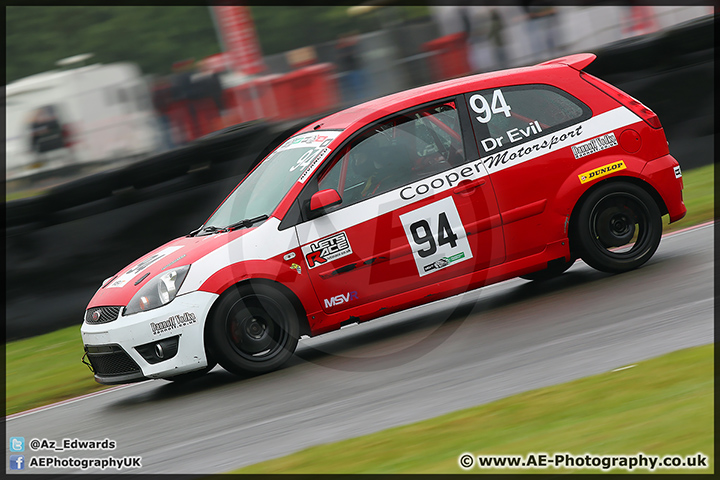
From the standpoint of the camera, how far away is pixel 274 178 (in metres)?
6.82

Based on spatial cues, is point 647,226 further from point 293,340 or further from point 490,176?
point 293,340

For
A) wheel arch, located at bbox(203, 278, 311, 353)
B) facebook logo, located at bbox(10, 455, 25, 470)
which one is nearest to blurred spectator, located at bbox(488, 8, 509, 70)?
wheel arch, located at bbox(203, 278, 311, 353)

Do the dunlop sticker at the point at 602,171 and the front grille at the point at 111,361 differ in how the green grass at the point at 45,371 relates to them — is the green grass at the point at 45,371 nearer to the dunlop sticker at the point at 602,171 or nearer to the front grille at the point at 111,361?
the front grille at the point at 111,361

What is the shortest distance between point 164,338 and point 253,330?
2.13ft

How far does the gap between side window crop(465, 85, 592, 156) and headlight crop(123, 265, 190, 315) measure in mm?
2590

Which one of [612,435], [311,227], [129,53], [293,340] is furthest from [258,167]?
[129,53]

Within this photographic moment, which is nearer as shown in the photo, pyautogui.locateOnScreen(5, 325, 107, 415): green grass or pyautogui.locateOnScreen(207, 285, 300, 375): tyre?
pyautogui.locateOnScreen(207, 285, 300, 375): tyre

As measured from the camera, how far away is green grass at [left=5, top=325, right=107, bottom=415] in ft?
24.1

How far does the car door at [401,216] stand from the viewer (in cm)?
632

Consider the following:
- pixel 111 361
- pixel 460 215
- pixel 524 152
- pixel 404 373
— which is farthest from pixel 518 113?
pixel 111 361

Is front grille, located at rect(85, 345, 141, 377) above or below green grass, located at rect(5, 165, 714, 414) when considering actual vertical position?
above

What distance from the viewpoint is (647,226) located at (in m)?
6.99

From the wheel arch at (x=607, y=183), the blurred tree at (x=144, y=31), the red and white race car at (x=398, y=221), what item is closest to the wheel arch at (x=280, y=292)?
the red and white race car at (x=398, y=221)

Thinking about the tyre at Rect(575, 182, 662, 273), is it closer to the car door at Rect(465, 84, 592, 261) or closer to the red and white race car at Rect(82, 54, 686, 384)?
the red and white race car at Rect(82, 54, 686, 384)
